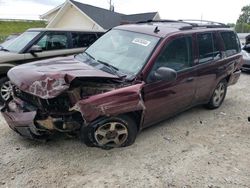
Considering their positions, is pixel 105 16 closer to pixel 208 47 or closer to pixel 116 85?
pixel 208 47

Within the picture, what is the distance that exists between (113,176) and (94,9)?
23610 millimetres

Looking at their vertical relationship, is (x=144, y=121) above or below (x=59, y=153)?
above

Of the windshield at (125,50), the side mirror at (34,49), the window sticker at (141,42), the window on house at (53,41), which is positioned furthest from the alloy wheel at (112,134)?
the window on house at (53,41)

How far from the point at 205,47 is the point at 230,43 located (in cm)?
131

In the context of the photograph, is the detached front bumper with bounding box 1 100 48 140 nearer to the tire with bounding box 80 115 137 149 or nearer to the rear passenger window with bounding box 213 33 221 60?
the tire with bounding box 80 115 137 149

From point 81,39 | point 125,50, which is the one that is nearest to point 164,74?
point 125,50

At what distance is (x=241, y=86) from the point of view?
927 cm

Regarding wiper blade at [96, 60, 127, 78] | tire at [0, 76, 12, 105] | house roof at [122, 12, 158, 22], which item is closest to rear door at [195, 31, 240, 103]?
wiper blade at [96, 60, 127, 78]

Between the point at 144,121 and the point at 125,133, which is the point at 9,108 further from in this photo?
the point at 144,121

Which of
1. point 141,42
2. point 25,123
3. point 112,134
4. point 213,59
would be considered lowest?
point 112,134

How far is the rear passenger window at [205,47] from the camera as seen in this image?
5.44m

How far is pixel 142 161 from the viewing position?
4.11 meters

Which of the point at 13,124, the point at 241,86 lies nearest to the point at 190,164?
the point at 13,124

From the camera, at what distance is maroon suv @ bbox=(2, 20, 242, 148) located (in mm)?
3908
